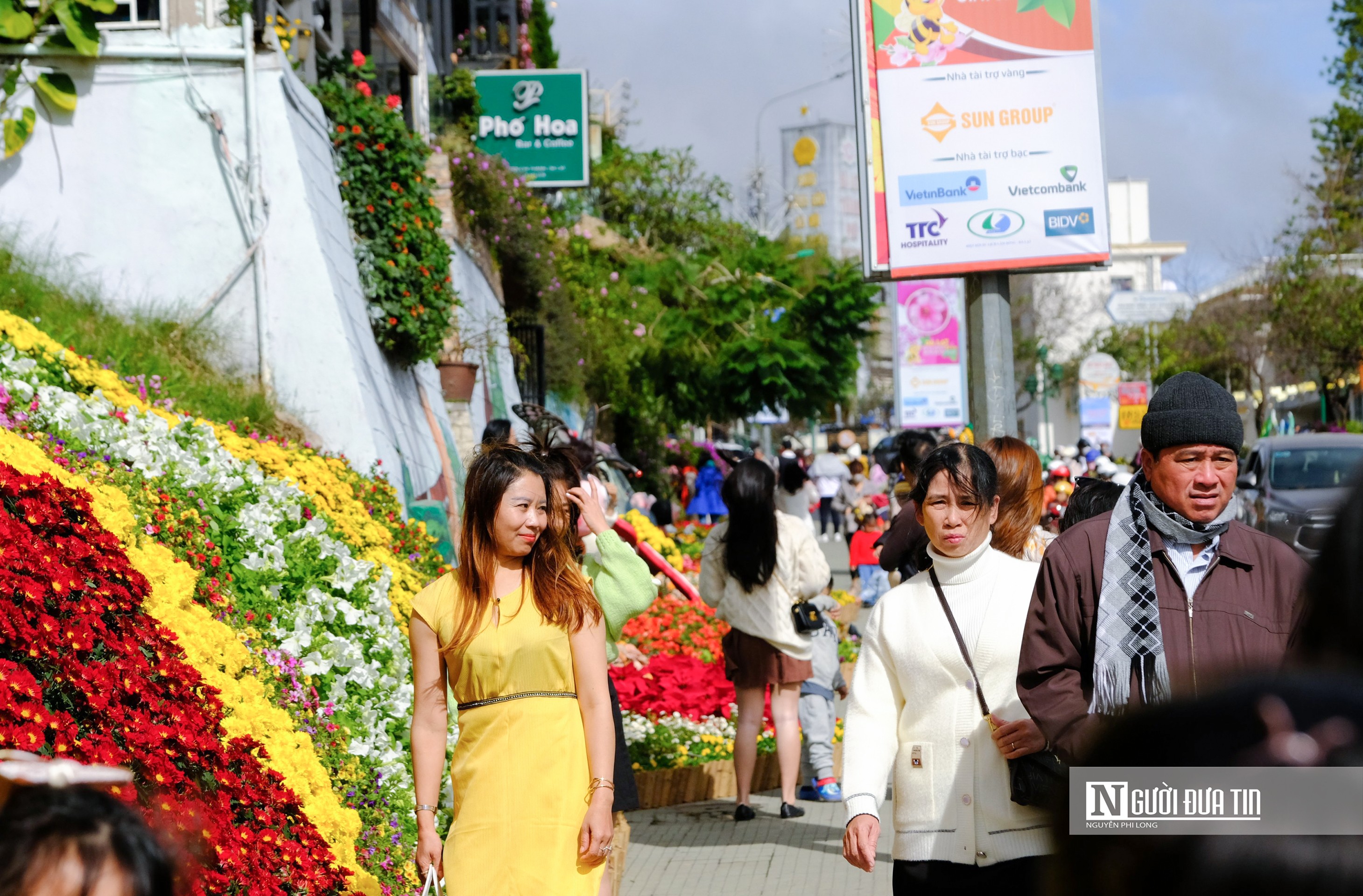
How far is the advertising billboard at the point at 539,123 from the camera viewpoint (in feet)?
67.7

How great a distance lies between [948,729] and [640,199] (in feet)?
95.6

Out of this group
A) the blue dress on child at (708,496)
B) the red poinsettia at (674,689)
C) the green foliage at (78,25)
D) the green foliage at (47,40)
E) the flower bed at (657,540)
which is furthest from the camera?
the blue dress on child at (708,496)

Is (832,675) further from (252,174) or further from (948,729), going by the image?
(252,174)

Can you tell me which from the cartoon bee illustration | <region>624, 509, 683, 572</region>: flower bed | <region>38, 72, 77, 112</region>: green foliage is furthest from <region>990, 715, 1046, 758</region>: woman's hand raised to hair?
<region>624, 509, 683, 572</region>: flower bed

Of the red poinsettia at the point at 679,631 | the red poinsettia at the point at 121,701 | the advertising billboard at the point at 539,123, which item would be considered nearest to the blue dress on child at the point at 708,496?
the advertising billboard at the point at 539,123

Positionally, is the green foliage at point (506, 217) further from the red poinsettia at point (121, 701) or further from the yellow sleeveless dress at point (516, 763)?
the yellow sleeveless dress at point (516, 763)

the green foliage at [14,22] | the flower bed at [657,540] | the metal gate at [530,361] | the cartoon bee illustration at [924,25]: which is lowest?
the flower bed at [657,540]

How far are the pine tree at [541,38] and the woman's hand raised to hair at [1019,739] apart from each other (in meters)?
Result: 27.5

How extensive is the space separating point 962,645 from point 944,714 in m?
0.19

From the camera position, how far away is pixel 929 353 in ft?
81.0

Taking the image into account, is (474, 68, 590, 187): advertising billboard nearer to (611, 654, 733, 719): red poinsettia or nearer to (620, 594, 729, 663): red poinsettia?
(620, 594, 729, 663): red poinsettia

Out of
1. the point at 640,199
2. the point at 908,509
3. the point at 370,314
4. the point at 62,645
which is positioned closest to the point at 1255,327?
the point at 640,199

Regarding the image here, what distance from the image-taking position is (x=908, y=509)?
6230mm

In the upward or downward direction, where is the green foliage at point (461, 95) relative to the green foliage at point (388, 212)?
upward
